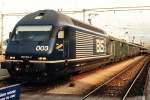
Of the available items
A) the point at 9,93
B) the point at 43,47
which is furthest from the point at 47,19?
the point at 9,93

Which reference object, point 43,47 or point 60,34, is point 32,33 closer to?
point 43,47

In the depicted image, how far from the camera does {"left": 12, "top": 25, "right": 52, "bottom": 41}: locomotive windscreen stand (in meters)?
14.8

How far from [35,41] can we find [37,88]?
1.89 m

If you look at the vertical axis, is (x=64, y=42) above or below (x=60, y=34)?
below

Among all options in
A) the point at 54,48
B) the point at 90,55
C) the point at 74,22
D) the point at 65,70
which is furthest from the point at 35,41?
the point at 90,55

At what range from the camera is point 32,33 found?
1509 cm

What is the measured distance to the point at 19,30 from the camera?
15.5m

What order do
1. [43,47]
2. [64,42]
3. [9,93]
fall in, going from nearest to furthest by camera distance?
[9,93], [43,47], [64,42]

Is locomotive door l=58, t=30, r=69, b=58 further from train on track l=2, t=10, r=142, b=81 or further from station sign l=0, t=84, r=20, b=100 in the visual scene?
station sign l=0, t=84, r=20, b=100

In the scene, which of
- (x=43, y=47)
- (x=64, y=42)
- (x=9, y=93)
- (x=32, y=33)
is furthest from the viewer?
(x=64, y=42)

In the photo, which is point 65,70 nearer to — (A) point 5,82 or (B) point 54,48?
(B) point 54,48

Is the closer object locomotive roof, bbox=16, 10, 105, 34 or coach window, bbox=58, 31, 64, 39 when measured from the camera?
coach window, bbox=58, 31, 64, 39

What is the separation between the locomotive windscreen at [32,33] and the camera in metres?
14.8

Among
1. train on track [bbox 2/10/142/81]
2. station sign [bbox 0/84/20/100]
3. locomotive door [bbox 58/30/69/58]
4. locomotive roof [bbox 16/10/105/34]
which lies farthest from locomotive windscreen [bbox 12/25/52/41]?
station sign [bbox 0/84/20/100]
